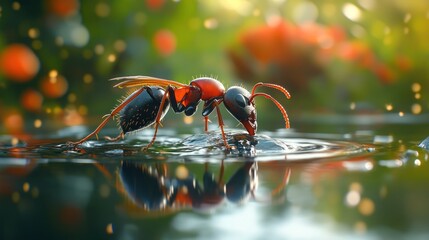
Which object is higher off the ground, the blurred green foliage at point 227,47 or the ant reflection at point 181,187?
the blurred green foliage at point 227,47

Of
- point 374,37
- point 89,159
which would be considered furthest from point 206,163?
point 374,37

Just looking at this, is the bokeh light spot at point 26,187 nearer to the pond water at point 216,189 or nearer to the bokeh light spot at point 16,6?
the pond water at point 216,189

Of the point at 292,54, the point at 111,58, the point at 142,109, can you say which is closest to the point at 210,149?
the point at 142,109

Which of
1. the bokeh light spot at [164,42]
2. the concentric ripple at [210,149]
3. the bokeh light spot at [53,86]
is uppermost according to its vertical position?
the bokeh light spot at [164,42]

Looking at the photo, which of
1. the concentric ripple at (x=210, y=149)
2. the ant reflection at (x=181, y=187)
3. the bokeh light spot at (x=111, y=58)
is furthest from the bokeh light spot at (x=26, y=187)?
the bokeh light spot at (x=111, y=58)

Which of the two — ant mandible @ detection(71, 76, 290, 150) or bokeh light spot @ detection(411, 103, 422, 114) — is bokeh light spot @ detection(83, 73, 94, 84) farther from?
ant mandible @ detection(71, 76, 290, 150)

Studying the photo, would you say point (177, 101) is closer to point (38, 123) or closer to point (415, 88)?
point (38, 123)

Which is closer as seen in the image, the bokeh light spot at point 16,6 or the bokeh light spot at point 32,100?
the bokeh light spot at point 32,100
